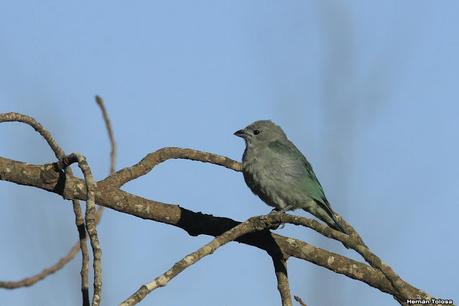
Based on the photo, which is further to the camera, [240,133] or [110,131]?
[240,133]

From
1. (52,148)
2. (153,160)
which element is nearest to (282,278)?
(153,160)

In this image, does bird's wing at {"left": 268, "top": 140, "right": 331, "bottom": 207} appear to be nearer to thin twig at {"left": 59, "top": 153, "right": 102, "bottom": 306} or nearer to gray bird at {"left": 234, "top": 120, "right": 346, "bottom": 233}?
gray bird at {"left": 234, "top": 120, "right": 346, "bottom": 233}

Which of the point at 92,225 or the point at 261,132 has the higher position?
the point at 261,132

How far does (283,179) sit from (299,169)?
0.39 metres

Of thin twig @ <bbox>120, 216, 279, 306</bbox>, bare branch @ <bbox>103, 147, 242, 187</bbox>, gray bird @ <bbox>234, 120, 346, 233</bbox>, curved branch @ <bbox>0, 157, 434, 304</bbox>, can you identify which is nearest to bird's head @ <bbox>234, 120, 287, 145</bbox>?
gray bird @ <bbox>234, 120, 346, 233</bbox>

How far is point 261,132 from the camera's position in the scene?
9.02m

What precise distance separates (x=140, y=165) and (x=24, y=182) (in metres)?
0.84

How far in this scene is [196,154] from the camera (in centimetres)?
613

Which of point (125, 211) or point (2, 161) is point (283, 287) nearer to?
point (125, 211)

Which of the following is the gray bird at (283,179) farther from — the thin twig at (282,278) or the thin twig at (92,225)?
the thin twig at (92,225)

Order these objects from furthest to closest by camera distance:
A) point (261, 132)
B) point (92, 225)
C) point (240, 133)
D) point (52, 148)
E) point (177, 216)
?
1. point (240, 133)
2. point (261, 132)
3. point (177, 216)
4. point (52, 148)
5. point (92, 225)

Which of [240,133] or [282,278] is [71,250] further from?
[240,133]

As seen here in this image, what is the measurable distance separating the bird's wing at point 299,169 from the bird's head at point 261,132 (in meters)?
0.18

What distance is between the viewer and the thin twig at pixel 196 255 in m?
3.64
